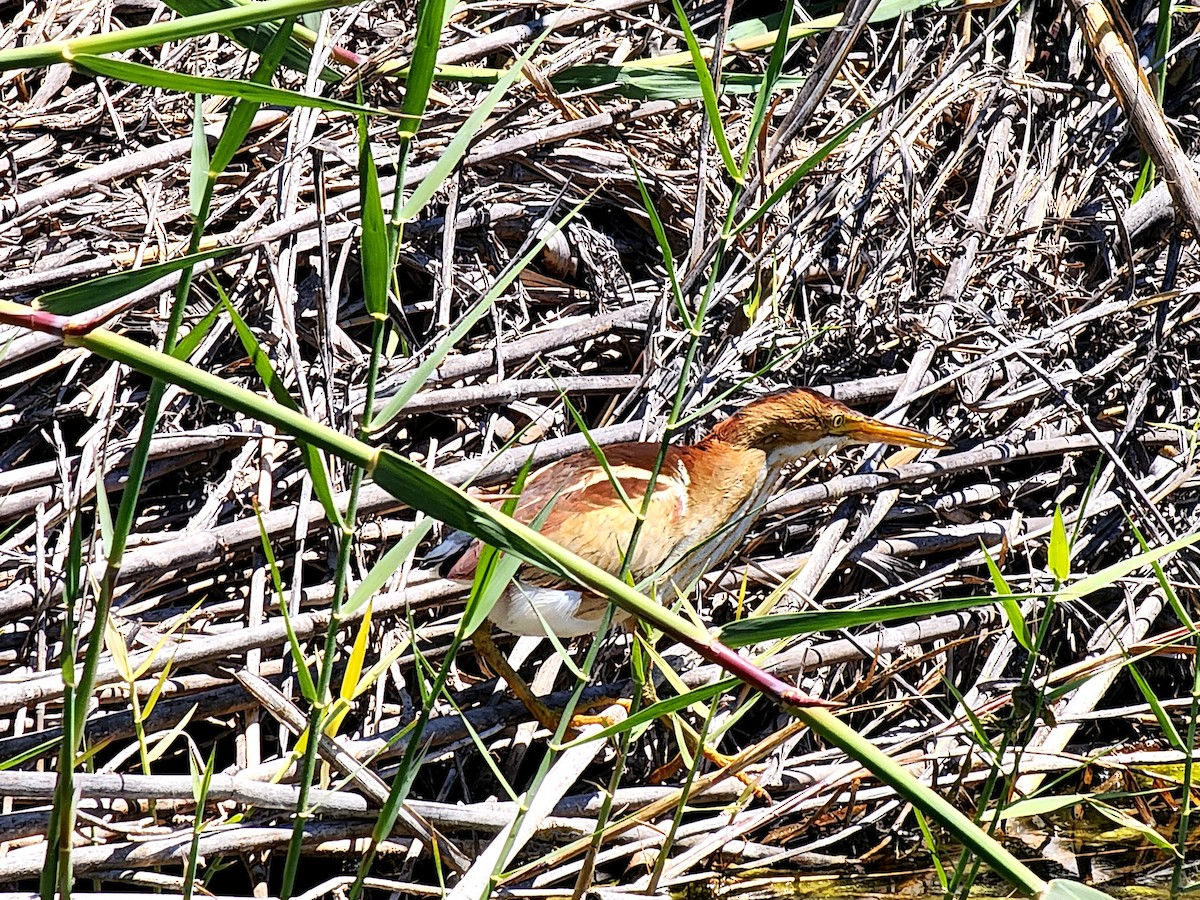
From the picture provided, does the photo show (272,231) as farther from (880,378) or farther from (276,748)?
(880,378)

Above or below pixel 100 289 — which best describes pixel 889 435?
below

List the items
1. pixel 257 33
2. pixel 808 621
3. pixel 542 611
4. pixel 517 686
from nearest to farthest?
pixel 808 621, pixel 257 33, pixel 542 611, pixel 517 686

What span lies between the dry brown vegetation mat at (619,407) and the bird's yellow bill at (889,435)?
0.13 m

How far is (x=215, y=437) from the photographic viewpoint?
2.62m

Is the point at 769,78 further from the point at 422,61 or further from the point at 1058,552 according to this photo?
the point at 1058,552

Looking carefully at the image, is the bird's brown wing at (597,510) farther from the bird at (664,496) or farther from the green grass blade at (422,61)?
the green grass blade at (422,61)

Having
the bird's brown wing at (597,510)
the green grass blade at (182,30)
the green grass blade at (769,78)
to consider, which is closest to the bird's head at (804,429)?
the bird's brown wing at (597,510)

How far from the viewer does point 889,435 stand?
2.63 metres

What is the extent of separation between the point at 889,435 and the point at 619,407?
63cm

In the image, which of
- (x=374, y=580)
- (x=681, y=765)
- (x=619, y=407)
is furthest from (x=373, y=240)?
(x=619, y=407)

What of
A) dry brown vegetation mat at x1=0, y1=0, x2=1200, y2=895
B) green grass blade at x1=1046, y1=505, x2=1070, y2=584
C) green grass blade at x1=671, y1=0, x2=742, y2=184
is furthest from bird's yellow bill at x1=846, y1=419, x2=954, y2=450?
green grass blade at x1=671, y1=0, x2=742, y2=184

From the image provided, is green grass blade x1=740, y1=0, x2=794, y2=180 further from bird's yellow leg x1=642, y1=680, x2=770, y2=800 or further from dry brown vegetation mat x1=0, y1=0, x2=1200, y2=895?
bird's yellow leg x1=642, y1=680, x2=770, y2=800

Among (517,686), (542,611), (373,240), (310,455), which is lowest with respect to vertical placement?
(517,686)

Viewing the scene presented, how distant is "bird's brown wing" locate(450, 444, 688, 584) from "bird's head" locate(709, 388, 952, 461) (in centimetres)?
23
